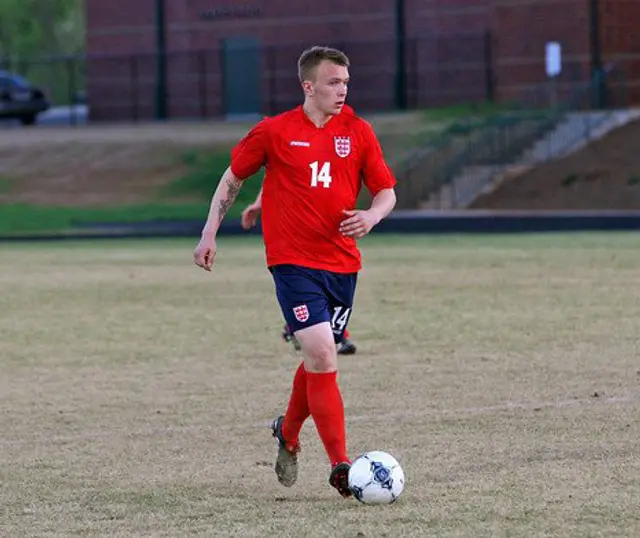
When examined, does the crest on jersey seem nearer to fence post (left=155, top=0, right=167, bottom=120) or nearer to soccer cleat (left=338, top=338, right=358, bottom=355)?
soccer cleat (left=338, top=338, right=358, bottom=355)

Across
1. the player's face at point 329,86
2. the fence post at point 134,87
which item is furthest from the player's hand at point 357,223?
the fence post at point 134,87

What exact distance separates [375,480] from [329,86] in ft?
5.92

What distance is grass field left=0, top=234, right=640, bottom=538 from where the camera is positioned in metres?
7.71

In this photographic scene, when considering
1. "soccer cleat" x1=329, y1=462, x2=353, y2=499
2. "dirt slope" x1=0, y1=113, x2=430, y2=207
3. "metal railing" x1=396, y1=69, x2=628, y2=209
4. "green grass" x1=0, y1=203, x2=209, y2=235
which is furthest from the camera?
"dirt slope" x1=0, y1=113, x2=430, y2=207

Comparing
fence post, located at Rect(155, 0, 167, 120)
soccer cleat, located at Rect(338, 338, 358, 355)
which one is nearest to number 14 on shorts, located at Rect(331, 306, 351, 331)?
soccer cleat, located at Rect(338, 338, 358, 355)

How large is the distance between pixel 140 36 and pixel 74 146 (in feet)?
31.7

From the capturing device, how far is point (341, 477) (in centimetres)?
789

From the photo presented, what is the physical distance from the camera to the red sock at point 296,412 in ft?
27.6

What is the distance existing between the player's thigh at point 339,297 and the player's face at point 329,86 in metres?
0.78

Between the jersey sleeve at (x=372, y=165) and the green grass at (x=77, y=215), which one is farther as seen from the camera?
the green grass at (x=77, y=215)

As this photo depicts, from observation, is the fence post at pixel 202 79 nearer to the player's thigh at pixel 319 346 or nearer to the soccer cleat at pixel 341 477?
the player's thigh at pixel 319 346

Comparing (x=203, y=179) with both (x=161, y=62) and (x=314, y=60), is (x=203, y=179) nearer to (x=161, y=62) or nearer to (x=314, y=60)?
(x=161, y=62)

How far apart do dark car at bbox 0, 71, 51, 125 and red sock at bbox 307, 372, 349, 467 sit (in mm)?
55674

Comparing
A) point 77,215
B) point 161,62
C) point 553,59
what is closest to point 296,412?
point 77,215
